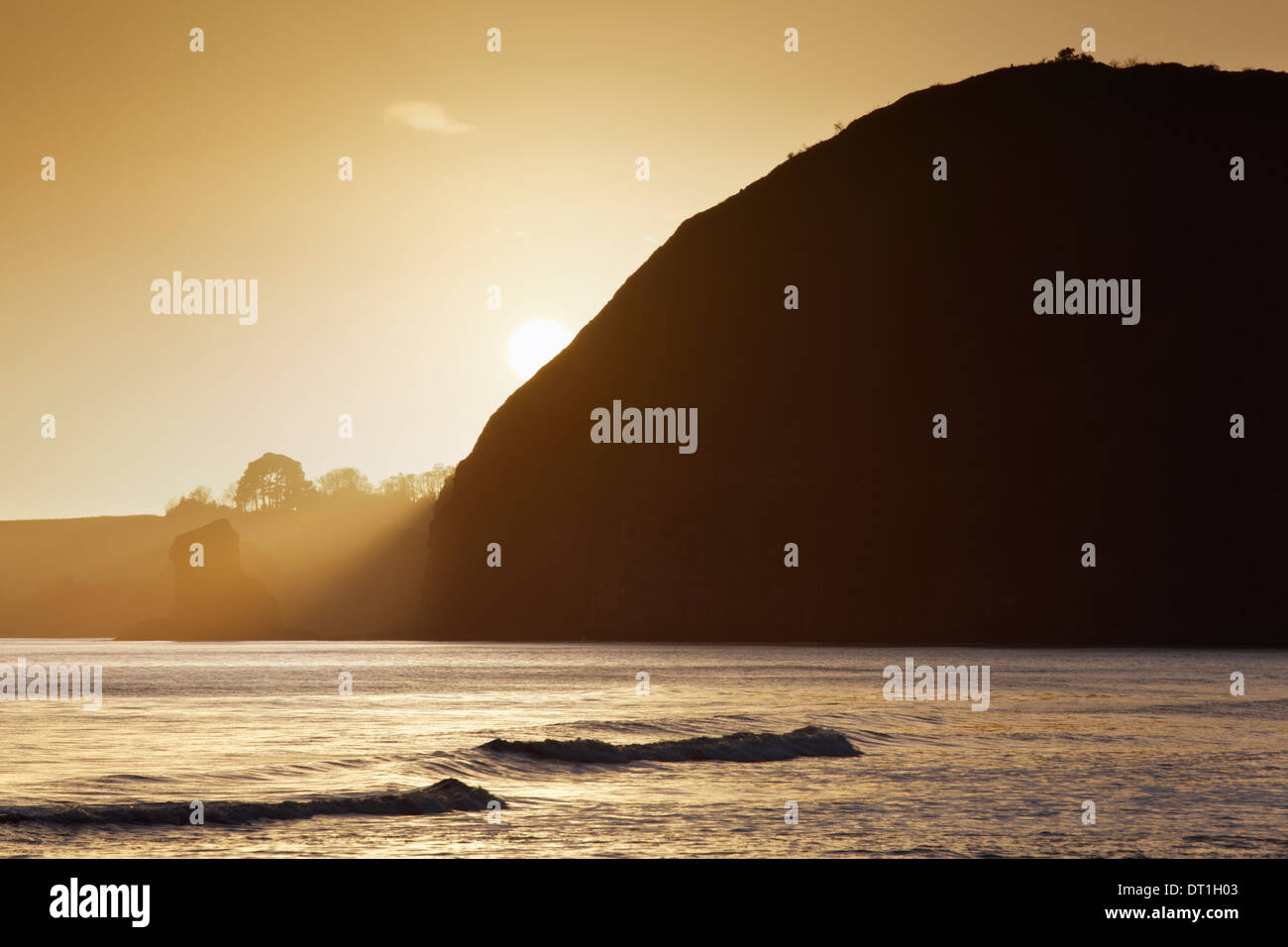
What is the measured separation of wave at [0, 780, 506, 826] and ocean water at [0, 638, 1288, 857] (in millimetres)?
52

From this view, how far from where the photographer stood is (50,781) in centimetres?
2202

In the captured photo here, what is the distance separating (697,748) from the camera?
1147 inches

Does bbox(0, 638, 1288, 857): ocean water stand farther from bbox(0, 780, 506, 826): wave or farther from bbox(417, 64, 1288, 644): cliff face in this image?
bbox(417, 64, 1288, 644): cliff face

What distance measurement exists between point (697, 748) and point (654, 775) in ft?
12.9

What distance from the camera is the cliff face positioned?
11056cm

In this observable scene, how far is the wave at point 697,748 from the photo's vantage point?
27.7 metres

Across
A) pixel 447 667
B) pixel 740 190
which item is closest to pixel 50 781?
pixel 447 667

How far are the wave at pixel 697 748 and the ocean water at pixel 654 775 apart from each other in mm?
100
